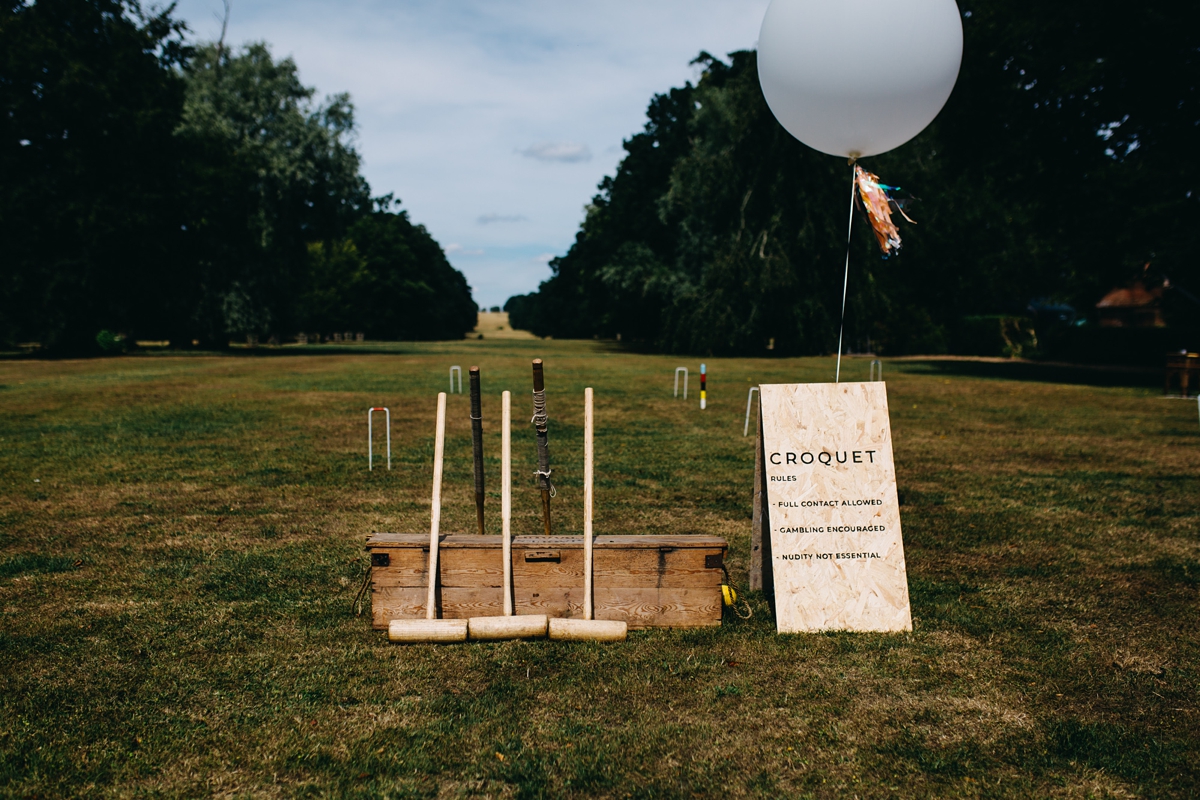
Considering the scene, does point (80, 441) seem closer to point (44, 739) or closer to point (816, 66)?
point (44, 739)

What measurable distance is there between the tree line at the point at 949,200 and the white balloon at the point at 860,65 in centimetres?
9

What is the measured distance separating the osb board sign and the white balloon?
72.1 inches

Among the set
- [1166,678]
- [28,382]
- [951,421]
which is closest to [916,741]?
[1166,678]

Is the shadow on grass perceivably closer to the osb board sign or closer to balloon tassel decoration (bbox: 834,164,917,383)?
balloon tassel decoration (bbox: 834,164,917,383)

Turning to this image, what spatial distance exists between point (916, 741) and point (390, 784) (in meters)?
2.29

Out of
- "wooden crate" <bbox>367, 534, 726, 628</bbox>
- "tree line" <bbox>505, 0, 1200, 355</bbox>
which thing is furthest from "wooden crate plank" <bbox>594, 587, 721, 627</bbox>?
"tree line" <bbox>505, 0, 1200, 355</bbox>

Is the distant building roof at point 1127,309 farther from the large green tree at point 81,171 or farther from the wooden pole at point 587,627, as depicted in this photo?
the wooden pole at point 587,627

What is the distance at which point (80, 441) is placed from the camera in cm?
1162

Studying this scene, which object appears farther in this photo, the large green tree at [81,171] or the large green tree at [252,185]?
the large green tree at [252,185]

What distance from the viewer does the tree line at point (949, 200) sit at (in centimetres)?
2069

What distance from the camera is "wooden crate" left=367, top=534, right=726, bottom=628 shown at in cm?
461

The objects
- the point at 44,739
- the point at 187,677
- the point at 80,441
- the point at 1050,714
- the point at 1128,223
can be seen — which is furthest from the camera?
the point at 1128,223

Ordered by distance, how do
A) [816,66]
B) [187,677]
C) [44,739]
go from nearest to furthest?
[44,739] < [187,677] < [816,66]

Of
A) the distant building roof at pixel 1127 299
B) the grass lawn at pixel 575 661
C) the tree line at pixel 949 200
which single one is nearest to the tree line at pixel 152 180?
the tree line at pixel 949 200
